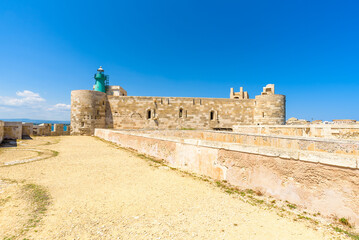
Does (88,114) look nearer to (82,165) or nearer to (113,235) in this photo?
(82,165)

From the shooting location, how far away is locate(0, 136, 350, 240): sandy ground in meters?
2.37

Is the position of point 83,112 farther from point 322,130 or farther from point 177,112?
point 322,130

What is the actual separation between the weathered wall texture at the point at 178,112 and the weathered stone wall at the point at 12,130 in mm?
8590

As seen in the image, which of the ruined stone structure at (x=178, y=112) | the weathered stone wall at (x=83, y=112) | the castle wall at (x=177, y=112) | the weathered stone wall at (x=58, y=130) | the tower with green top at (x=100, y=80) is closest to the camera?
the weathered stone wall at (x=58, y=130)

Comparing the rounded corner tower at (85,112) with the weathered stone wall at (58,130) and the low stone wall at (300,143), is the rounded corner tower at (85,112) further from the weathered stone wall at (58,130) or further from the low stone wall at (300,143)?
the low stone wall at (300,143)

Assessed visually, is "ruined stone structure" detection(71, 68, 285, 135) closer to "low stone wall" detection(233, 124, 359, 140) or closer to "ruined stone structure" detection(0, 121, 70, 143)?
"ruined stone structure" detection(0, 121, 70, 143)

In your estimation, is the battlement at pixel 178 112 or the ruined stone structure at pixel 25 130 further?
the battlement at pixel 178 112

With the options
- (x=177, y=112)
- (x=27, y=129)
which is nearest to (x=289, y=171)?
(x=177, y=112)

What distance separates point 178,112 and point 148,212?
20.1 meters

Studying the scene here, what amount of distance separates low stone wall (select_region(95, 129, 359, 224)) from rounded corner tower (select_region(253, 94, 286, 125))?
19.1 metres

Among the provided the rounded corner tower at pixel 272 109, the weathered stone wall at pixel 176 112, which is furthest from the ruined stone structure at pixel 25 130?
the rounded corner tower at pixel 272 109

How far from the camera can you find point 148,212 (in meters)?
2.93

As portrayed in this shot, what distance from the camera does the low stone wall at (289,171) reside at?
2.70 meters

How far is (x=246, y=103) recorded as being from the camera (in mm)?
22938
